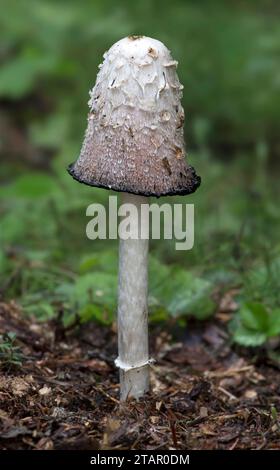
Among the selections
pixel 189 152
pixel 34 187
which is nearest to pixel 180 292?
pixel 34 187

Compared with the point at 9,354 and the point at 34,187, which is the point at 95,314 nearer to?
the point at 9,354

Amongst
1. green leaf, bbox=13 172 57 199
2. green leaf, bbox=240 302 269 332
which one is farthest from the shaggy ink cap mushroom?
green leaf, bbox=13 172 57 199

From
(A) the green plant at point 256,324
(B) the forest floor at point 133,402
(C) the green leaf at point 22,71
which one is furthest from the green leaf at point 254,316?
(C) the green leaf at point 22,71

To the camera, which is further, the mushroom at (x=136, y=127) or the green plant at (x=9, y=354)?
the green plant at (x=9, y=354)

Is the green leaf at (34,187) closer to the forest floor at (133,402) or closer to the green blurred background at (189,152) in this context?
the green blurred background at (189,152)

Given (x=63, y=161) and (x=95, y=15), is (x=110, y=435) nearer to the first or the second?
(x=63, y=161)

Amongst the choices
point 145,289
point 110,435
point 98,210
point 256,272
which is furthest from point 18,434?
point 98,210

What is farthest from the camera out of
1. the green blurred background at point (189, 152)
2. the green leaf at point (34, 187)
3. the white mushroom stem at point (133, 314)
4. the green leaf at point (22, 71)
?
the green leaf at point (22, 71)
